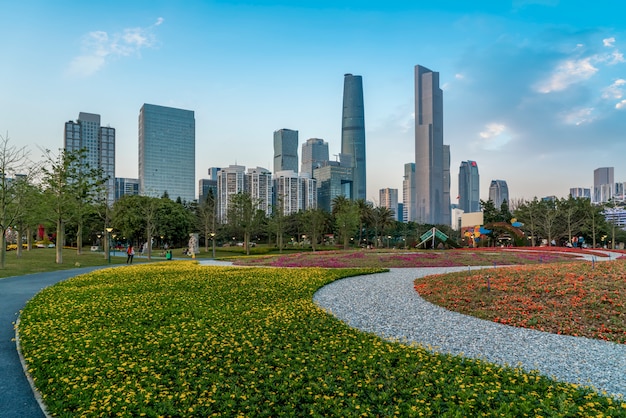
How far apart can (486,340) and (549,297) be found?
5.01 metres

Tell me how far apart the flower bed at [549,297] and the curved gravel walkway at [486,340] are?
60 centimetres

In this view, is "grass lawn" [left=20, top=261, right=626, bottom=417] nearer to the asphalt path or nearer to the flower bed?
the asphalt path

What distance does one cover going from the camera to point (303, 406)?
4.90 meters

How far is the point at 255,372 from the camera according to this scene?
6047 millimetres

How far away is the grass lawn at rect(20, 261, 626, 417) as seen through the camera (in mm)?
4898

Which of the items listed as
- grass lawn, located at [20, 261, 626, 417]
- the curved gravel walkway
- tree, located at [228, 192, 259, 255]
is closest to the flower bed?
the curved gravel walkway

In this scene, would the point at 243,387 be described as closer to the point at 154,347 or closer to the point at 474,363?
the point at 154,347

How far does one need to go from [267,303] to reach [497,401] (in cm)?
792

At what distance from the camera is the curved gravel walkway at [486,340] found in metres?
6.48

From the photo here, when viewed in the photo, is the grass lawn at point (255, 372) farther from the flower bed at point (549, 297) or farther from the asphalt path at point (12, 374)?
the flower bed at point (549, 297)

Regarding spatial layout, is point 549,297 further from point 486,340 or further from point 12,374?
point 12,374

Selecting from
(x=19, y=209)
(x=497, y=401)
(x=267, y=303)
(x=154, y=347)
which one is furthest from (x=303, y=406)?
(x=19, y=209)

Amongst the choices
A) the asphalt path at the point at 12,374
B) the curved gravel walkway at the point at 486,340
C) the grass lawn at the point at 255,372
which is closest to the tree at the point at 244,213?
the asphalt path at the point at 12,374

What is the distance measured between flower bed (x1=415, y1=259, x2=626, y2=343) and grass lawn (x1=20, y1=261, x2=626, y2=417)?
4.20m
